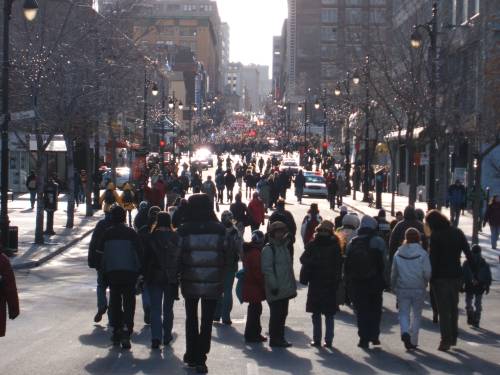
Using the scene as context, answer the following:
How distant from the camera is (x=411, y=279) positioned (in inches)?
493

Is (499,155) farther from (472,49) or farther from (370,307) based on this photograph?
(370,307)

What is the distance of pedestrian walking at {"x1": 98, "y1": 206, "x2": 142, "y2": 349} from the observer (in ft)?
39.7

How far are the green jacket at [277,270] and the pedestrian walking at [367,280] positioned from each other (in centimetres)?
79

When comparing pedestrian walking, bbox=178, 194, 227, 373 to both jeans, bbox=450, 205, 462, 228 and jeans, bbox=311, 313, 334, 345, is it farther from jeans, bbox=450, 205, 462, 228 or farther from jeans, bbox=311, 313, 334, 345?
jeans, bbox=450, 205, 462, 228

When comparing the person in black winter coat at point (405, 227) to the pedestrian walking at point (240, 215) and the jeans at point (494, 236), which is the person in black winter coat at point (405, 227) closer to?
the pedestrian walking at point (240, 215)

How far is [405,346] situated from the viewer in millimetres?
12703

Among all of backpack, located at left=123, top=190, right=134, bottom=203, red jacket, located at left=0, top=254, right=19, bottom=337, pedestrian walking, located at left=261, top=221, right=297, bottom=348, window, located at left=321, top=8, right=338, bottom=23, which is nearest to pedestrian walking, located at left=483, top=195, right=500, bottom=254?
backpack, located at left=123, top=190, right=134, bottom=203

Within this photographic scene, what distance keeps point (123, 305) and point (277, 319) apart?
1.89 metres

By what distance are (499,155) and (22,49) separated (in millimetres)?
20072

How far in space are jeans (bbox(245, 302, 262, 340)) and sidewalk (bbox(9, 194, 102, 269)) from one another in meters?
10.4

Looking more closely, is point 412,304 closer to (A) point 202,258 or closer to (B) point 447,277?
(B) point 447,277

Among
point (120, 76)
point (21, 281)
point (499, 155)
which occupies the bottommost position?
point (21, 281)

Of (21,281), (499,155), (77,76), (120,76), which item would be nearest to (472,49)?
(499,155)

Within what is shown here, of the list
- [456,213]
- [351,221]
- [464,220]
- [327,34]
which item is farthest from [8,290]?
[327,34]
